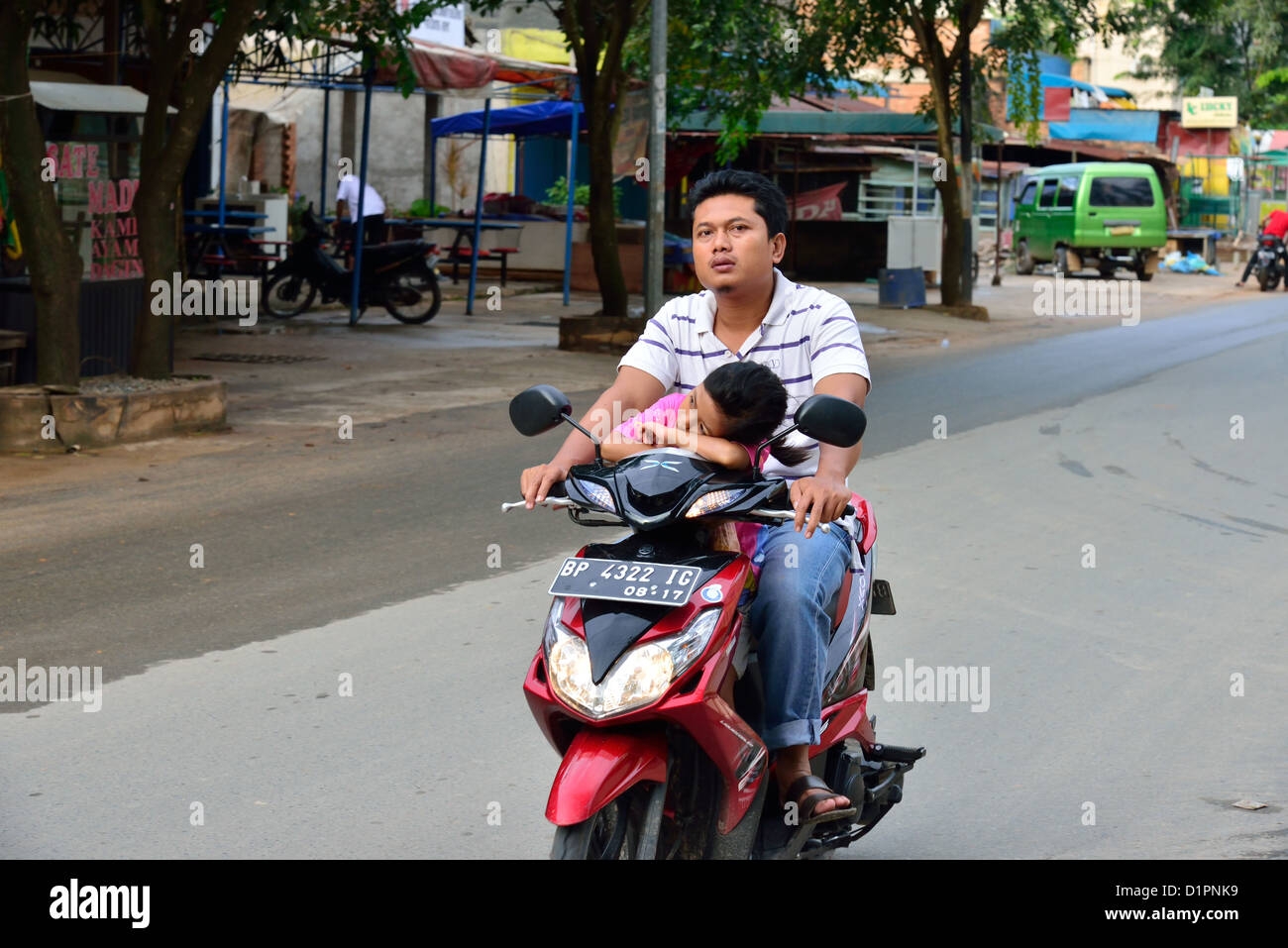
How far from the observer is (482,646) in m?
6.04

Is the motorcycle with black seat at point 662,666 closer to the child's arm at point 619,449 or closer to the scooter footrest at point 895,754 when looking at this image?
the child's arm at point 619,449

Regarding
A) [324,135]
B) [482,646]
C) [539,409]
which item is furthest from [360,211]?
[539,409]

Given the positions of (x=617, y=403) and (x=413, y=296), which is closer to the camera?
(x=617, y=403)

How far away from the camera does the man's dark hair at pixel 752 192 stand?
3768mm

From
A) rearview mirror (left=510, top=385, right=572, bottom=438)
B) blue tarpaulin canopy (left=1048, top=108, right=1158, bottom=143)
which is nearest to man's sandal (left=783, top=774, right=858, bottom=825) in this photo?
rearview mirror (left=510, top=385, right=572, bottom=438)

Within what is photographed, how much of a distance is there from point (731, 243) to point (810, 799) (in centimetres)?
129

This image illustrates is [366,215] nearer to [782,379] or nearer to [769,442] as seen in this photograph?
[782,379]

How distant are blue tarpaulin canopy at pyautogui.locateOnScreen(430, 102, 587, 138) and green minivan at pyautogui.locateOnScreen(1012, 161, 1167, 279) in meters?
12.7

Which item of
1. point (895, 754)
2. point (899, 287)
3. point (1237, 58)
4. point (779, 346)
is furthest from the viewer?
point (1237, 58)

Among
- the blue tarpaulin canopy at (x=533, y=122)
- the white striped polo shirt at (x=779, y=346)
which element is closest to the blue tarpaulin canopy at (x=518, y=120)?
the blue tarpaulin canopy at (x=533, y=122)

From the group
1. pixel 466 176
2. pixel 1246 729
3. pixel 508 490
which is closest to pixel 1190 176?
pixel 466 176

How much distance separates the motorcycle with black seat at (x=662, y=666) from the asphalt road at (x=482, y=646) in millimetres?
961

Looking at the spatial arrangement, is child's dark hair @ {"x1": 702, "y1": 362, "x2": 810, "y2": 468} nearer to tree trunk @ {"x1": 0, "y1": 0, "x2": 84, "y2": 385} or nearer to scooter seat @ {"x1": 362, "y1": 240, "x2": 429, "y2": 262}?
tree trunk @ {"x1": 0, "y1": 0, "x2": 84, "y2": 385}

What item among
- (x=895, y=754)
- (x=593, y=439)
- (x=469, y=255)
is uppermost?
(x=469, y=255)
